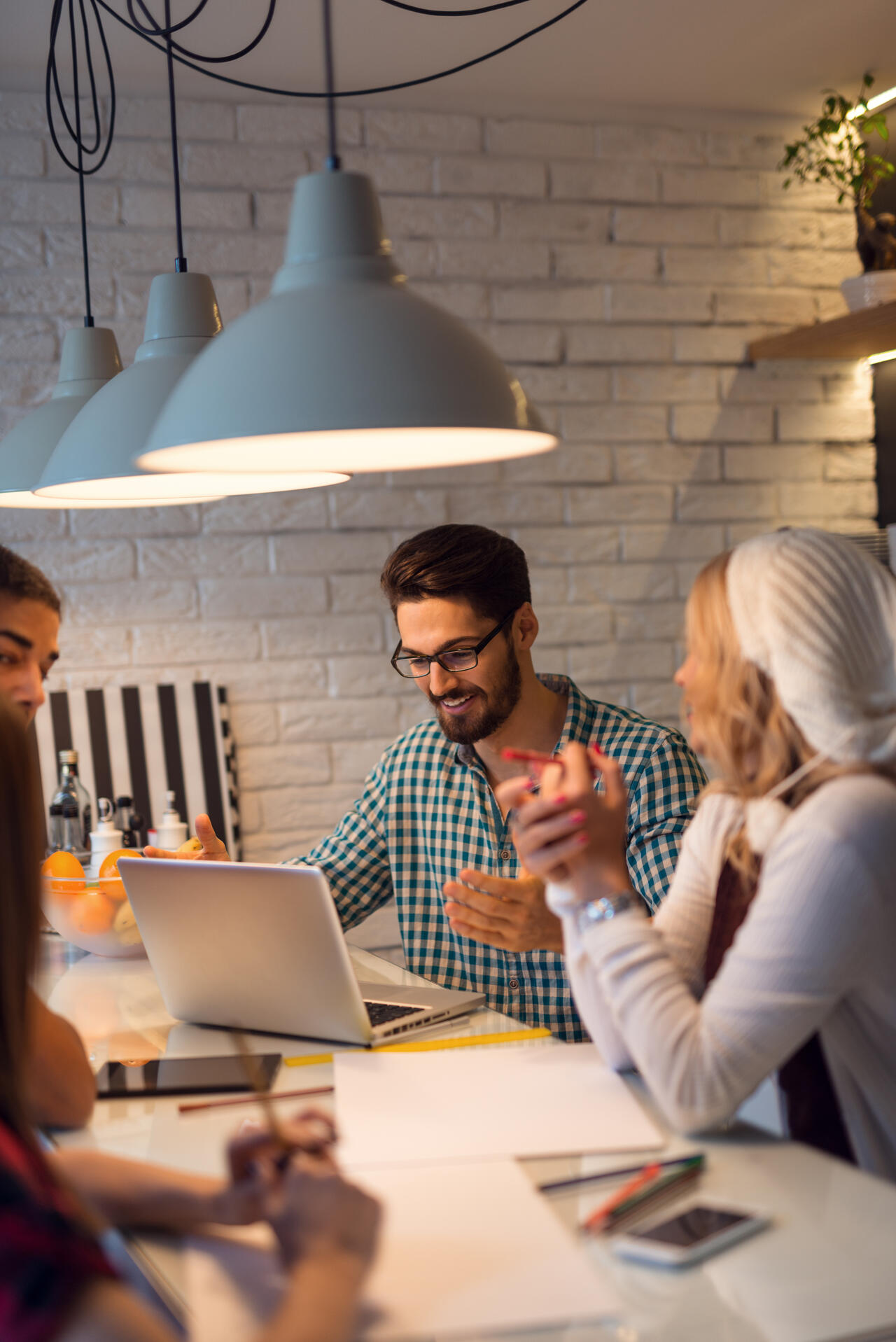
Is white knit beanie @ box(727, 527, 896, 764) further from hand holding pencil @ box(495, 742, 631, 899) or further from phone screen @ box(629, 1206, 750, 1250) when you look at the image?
phone screen @ box(629, 1206, 750, 1250)

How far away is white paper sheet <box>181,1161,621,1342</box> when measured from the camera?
0.75 meters

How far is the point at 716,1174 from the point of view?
3.12 ft

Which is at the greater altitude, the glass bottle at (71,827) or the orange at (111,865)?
the orange at (111,865)

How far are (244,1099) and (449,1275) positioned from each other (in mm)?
426

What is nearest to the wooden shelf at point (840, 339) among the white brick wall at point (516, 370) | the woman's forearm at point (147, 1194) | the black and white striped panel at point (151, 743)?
the white brick wall at point (516, 370)

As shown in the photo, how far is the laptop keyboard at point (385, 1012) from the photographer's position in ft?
4.56

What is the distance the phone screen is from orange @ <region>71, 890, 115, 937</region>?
3.54 feet

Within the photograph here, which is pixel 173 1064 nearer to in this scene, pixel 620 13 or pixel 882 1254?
pixel 882 1254

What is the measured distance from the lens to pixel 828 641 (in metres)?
1.09

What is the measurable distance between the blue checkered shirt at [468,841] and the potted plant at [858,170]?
1468 millimetres

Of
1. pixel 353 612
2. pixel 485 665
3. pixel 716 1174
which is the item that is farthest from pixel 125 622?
pixel 716 1174

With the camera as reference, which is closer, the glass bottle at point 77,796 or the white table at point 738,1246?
the white table at point 738,1246

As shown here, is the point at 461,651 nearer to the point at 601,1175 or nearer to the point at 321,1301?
the point at 601,1175

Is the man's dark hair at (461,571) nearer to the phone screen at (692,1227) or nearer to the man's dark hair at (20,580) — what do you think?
the man's dark hair at (20,580)
